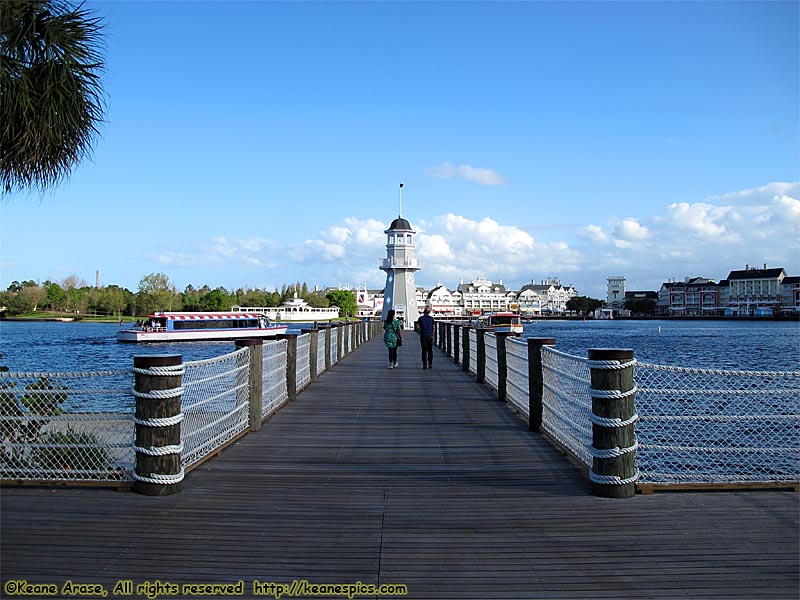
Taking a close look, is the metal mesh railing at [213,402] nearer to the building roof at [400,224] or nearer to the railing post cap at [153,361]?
the railing post cap at [153,361]

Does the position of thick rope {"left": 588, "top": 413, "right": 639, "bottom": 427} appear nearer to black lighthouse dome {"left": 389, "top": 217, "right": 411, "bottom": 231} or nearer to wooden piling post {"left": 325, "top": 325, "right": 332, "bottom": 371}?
wooden piling post {"left": 325, "top": 325, "right": 332, "bottom": 371}

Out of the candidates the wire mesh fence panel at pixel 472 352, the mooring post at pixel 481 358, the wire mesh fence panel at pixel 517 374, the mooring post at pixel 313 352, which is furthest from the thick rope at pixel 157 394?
the wire mesh fence panel at pixel 472 352

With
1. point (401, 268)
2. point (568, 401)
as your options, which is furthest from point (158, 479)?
point (401, 268)

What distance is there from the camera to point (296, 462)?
6988 millimetres

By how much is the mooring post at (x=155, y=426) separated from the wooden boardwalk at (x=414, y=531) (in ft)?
0.64

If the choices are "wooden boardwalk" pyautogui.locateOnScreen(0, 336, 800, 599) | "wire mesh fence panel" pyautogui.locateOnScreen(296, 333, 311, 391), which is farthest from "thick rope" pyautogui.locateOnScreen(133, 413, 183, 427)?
"wire mesh fence panel" pyautogui.locateOnScreen(296, 333, 311, 391)

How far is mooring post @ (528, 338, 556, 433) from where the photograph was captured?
8.60 metres

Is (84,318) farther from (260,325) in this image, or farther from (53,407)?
(53,407)

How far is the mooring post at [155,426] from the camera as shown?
565 cm

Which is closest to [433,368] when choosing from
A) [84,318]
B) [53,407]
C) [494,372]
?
[494,372]

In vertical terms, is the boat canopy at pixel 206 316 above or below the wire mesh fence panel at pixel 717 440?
above

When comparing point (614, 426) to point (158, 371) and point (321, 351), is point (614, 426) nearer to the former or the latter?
point (158, 371)

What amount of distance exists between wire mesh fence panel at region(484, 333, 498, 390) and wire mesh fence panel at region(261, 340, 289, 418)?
150 inches

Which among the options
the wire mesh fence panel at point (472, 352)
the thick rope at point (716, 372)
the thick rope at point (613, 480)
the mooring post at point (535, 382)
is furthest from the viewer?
the wire mesh fence panel at point (472, 352)
